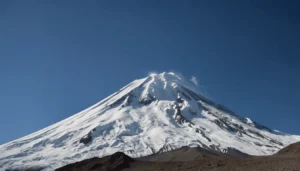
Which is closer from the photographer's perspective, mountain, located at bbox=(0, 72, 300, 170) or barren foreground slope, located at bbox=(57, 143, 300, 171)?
barren foreground slope, located at bbox=(57, 143, 300, 171)

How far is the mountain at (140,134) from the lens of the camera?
339 ft

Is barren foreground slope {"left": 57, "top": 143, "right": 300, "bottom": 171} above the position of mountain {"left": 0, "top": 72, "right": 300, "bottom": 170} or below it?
below

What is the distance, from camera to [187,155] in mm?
73062

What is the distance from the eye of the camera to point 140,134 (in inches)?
4690

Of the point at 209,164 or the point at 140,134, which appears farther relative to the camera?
the point at 140,134

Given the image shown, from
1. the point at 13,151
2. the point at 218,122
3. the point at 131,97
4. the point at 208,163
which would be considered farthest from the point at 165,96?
the point at 208,163

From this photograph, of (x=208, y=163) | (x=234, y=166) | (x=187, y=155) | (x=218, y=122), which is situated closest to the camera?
(x=234, y=166)

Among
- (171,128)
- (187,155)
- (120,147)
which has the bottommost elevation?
(187,155)

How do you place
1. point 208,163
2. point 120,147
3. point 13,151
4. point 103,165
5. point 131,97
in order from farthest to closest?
1. point 131,97
2. point 13,151
3. point 120,147
4. point 103,165
5. point 208,163

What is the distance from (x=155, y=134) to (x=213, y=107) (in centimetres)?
5985

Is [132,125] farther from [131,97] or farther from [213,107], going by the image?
[213,107]

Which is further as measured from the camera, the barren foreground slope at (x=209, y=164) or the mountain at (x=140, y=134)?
the mountain at (x=140, y=134)

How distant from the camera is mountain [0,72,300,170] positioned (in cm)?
10346

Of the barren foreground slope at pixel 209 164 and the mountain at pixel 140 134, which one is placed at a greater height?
the mountain at pixel 140 134
